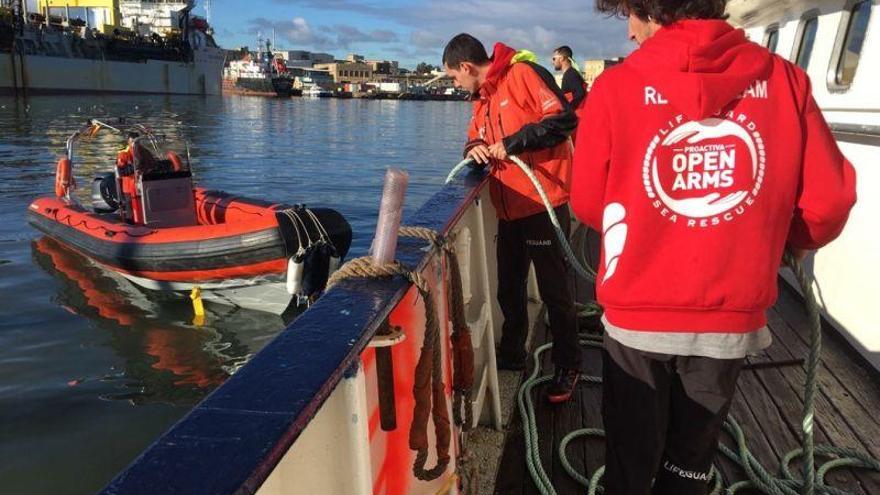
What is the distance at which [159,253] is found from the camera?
7273 mm

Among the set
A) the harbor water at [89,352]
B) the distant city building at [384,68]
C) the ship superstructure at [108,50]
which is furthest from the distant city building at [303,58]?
the harbor water at [89,352]

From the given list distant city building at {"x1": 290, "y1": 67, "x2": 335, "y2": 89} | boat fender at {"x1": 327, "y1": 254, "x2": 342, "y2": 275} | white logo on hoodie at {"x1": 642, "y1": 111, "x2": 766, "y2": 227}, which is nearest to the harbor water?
boat fender at {"x1": 327, "y1": 254, "x2": 342, "y2": 275}

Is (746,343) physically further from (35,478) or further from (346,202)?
(346,202)

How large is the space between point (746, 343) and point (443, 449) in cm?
80

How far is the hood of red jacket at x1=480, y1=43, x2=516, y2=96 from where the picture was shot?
3.16 meters

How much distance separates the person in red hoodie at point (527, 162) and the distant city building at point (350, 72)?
133m

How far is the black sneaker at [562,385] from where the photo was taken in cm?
316

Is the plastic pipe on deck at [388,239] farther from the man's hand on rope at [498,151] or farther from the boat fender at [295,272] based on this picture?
the boat fender at [295,272]

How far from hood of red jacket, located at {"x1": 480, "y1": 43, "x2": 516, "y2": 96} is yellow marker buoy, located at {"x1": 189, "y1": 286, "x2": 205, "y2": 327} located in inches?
214

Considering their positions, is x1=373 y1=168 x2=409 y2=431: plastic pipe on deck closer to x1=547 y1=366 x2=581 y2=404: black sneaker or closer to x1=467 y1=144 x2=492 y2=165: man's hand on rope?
x1=467 y1=144 x2=492 y2=165: man's hand on rope

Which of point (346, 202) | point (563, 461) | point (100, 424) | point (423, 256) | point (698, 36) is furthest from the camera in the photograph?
point (346, 202)

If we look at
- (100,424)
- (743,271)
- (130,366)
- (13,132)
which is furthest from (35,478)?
(13,132)

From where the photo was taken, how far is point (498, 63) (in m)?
3.15

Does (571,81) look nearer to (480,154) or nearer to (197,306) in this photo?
(480,154)
